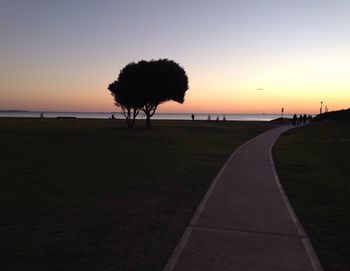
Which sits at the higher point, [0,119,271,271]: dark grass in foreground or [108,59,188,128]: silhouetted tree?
[108,59,188,128]: silhouetted tree

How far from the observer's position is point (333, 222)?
747 cm

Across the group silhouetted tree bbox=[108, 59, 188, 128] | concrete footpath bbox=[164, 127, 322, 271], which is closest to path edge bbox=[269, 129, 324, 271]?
concrete footpath bbox=[164, 127, 322, 271]

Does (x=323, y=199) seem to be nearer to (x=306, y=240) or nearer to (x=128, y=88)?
(x=306, y=240)

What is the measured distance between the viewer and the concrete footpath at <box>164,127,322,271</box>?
17.4ft

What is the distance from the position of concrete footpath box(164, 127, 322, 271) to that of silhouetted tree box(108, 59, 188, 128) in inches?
1319

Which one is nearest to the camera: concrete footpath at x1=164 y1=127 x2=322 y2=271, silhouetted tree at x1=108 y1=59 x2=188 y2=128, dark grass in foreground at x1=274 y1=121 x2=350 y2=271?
concrete footpath at x1=164 y1=127 x2=322 y2=271

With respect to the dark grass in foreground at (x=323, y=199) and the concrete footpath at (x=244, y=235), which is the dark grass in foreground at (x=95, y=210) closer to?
the concrete footpath at (x=244, y=235)

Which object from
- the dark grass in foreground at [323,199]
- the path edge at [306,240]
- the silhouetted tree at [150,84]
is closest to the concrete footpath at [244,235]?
the path edge at [306,240]

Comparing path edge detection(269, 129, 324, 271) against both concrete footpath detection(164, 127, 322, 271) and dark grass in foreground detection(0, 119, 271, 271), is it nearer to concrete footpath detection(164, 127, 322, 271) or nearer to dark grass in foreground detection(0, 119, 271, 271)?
concrete footpath detection(164, 127, 322, 271)

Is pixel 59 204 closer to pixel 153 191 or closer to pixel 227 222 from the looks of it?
pixel 153 191

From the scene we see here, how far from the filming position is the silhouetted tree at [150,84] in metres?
43.3

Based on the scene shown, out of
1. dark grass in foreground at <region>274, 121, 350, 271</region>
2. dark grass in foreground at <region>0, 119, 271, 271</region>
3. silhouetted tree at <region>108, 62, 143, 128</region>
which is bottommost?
dark grass in foreground at <region>0, 119, 271, 271</region>

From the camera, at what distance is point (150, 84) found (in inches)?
1698

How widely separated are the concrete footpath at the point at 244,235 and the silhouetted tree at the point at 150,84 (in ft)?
110
